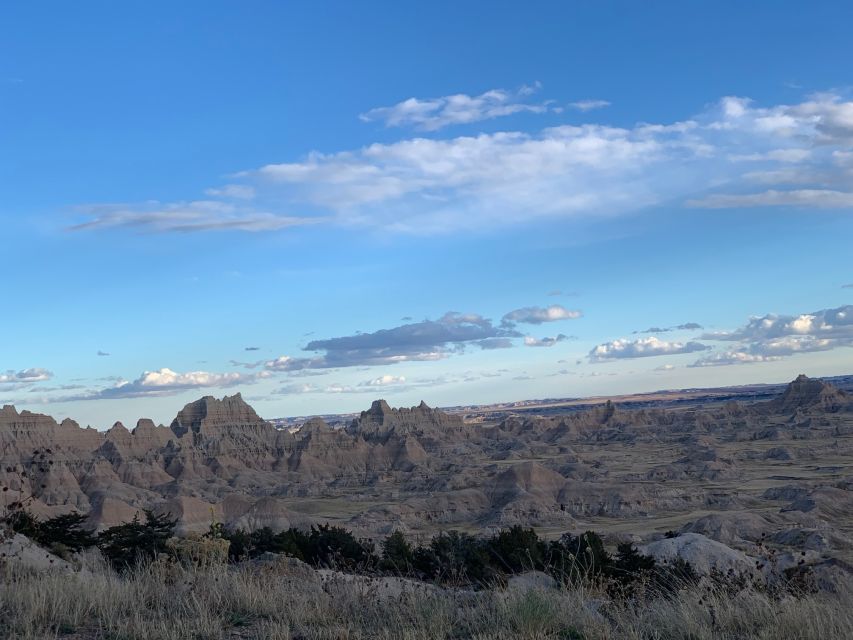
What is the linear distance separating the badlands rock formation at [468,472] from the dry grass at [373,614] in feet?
13.2

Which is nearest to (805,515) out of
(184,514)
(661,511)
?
(661,511)

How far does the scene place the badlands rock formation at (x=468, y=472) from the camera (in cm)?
6875

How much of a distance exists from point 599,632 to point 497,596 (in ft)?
4.35

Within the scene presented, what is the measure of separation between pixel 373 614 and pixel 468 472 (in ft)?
341

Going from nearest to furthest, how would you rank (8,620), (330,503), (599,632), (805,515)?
(599,632) < (8,620) < (805,515) < (330,503)

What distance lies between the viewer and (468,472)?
361 feet

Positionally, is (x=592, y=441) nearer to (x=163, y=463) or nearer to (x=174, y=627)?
(x=163, y=463)

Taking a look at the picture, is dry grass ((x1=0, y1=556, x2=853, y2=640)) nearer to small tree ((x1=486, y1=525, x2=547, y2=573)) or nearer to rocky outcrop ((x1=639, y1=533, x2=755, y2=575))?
small tree ((x1=486, y1=525, x2=547, y2=573))

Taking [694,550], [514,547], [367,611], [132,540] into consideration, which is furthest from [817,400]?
[367,611]

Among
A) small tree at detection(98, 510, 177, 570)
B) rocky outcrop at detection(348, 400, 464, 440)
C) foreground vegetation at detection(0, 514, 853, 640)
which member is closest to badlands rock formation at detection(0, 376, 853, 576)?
rocky outcrop at detection(348, 400, 464, 440)

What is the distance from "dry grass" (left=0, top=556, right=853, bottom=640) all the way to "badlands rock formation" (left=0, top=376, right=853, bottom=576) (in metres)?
4.01

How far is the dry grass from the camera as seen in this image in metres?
6.95

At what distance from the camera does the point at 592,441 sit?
179625 millimetres

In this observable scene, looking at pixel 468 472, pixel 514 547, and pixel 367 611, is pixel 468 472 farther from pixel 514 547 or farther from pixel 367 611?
pixel 367 611
